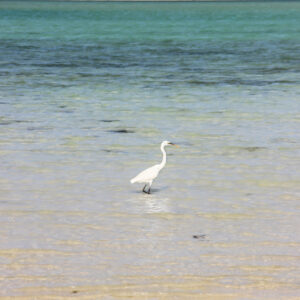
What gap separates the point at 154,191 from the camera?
14.0 meters

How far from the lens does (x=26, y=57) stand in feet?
148

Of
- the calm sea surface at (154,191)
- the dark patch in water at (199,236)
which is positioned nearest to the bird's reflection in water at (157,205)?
the calm sea surface at (154,191)

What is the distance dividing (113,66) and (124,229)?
2884cm

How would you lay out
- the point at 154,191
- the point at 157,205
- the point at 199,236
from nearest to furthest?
the point at 199,236, the point at 157,205, the point at 154,191

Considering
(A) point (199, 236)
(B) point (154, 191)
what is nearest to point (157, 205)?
(B) point (154, 191)

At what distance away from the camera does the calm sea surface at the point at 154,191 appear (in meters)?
9.47

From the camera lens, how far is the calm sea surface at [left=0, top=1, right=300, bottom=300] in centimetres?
947

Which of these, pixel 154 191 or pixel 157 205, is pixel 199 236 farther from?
pixel 154 191

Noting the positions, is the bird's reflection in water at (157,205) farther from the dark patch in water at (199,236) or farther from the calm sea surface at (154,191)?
the dark patch in water at (199,236)

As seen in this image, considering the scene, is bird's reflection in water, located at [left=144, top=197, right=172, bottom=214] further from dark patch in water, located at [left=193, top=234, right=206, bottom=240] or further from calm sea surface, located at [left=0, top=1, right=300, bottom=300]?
dark patch in water, located at [left=193, top=234, right=206, bottom=240]

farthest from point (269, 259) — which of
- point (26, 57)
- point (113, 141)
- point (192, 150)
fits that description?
point (26, 57)

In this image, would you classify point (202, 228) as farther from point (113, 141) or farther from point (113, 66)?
point (113, 66)

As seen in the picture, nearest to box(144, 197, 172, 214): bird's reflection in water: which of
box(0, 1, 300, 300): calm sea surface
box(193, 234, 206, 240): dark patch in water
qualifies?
box(0, 1, 300, 300): calm sea surface

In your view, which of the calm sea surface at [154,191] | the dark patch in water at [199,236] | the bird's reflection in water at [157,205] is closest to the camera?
the calm sea surface at [154,191]
